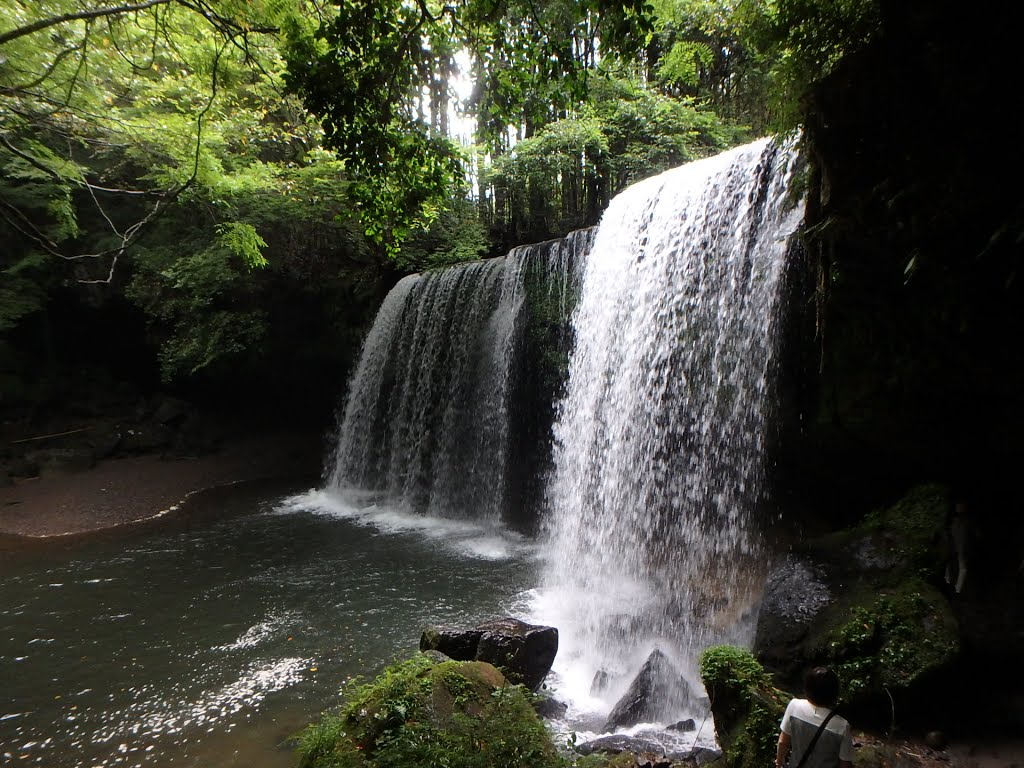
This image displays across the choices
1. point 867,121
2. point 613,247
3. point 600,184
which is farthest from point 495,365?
point 867,121

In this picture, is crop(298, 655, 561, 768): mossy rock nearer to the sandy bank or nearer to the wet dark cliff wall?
the wet dark cliff wall

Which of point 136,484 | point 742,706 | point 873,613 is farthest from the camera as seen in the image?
point 136,484

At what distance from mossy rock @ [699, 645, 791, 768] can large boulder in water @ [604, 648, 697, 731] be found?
3.80ft

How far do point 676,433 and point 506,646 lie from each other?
3145mm

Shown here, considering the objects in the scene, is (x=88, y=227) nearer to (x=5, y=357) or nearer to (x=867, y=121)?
(x=5, y=357)

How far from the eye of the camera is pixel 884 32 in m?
3.86

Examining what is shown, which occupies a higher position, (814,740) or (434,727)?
(814,740)

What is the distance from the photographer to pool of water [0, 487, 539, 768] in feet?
15.4

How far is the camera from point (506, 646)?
4945 mm

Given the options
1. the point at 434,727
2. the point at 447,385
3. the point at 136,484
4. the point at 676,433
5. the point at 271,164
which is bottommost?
the point at 136,484

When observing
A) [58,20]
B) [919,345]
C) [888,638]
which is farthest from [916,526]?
[58,20]

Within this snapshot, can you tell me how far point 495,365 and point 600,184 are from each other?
6.42 meters

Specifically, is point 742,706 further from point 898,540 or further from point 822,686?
point 898,540

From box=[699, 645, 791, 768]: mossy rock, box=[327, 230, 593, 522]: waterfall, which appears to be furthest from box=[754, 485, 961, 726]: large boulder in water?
box=[327, 230, 593, 522]: waterfall
